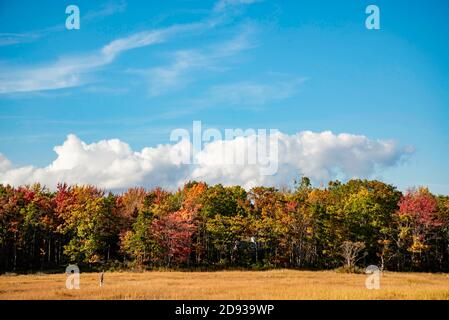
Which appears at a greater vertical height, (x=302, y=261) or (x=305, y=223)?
(x=305, y=223)

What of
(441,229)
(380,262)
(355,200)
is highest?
(355,200)

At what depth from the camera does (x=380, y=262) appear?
2778 inches

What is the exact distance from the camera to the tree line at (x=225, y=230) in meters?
63.3

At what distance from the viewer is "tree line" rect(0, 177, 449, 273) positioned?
63.3 metres

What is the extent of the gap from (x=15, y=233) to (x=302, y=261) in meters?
40.9

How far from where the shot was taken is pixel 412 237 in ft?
226

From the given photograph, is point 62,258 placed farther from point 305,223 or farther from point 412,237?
point 412,237

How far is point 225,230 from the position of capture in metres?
67.2

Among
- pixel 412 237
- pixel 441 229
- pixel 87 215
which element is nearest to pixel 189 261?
pixel 87 215
